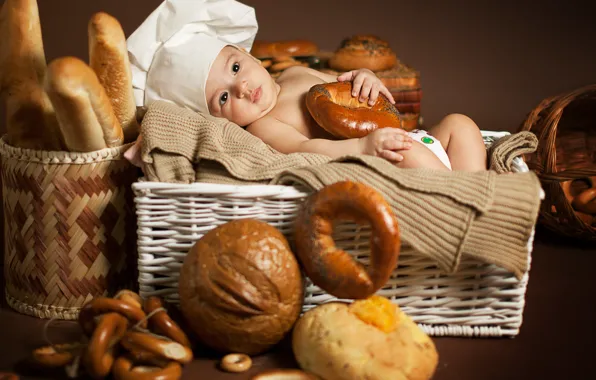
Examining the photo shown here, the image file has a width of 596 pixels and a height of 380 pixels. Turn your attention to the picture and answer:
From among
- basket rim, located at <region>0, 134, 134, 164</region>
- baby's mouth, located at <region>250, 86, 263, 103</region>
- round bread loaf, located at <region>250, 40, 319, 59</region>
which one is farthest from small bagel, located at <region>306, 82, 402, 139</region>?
round bread loaf, located at <region>250, 40, 319, 59</region>

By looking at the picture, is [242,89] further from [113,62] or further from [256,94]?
[113,62]

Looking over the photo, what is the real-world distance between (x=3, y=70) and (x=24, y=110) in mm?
115

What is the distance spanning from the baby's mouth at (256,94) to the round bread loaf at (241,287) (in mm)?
671

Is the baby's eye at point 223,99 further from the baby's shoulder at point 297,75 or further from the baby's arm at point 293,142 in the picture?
the baby's shoulder at point 297,75

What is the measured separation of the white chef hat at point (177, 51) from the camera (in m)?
2.18

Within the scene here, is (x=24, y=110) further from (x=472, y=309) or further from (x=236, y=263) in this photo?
(x=472, y=309)

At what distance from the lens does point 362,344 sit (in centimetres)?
145

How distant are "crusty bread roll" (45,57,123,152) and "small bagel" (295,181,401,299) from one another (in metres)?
0.57

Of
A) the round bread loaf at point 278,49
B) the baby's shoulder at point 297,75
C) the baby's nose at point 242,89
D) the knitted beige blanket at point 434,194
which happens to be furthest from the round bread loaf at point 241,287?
the round bread loaf at point 278,49

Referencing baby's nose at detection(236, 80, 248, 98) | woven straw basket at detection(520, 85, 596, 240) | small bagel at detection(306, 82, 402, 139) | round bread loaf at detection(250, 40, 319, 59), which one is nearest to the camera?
small bagel at detection(306, 82, 402, 139)

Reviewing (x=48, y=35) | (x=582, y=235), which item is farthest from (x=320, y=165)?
(x=48, y=35)

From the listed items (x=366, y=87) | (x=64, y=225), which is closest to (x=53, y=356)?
(x=64, y=225)

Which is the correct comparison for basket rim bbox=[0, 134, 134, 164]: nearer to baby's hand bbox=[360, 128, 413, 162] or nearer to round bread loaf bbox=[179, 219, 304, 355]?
round bread loaf bbox=[179, 219, 304, 355]

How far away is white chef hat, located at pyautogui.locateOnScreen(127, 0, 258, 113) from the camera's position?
218 cm
